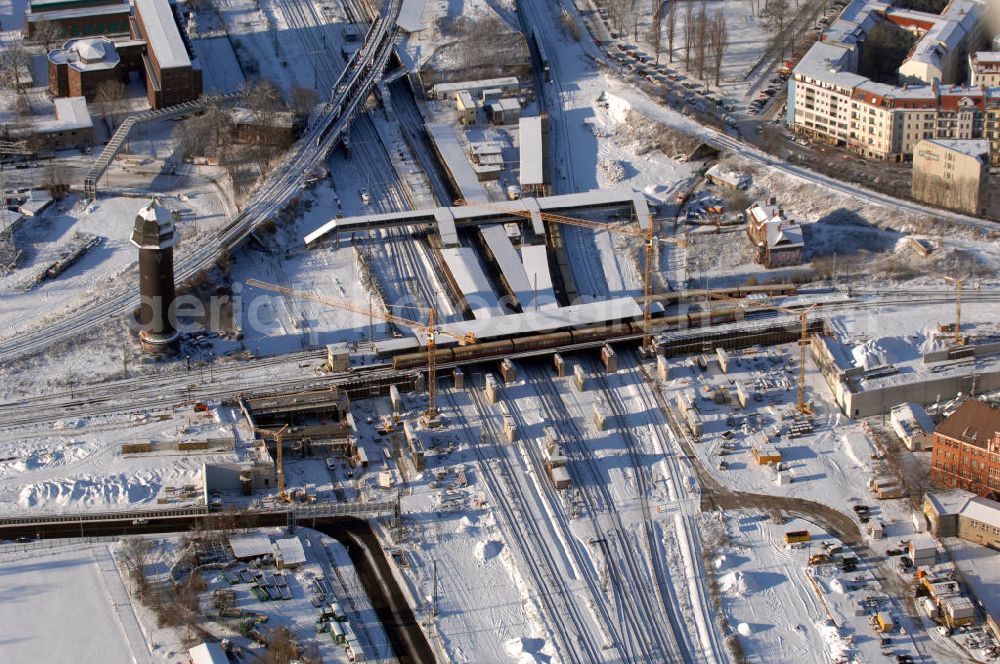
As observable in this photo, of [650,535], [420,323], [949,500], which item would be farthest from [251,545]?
[949,500]

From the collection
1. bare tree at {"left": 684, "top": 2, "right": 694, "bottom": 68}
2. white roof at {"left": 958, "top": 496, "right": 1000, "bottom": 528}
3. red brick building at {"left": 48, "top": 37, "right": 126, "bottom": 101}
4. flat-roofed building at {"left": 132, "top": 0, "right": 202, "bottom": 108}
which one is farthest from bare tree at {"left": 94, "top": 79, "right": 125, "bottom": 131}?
white roof at {"left": 958, "top": 496, "right": 1000, "bottom": 528}

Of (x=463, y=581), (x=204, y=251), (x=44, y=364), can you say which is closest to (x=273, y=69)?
(x=204, y=251)

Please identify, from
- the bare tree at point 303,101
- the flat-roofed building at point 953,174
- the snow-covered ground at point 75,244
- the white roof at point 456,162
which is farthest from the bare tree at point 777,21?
the snow-covered ground at point 75,244

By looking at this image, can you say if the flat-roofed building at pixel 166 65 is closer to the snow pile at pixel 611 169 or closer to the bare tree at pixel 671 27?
the snow pile at pixel 611 169

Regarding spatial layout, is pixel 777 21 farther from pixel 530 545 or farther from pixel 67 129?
pixel 530 545

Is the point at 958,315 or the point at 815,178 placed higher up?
the point at 815,178

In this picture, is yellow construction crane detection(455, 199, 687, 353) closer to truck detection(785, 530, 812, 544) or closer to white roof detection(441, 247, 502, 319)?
white roof detection(441, 247, 502, 319)
